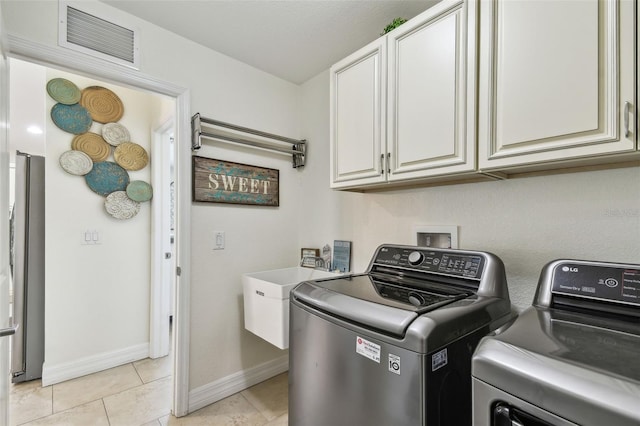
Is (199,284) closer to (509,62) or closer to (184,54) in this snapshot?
(184,54)

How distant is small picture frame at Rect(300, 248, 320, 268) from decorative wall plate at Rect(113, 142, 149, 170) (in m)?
1.65

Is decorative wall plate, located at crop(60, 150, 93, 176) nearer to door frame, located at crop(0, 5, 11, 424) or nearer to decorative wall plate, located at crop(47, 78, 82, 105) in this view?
decorative wall plate, located at crop(47, 78, 82, 105)

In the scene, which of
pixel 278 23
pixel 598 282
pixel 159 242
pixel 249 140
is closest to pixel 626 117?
pixel 598 282

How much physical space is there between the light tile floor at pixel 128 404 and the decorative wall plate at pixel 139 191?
1.43 meters

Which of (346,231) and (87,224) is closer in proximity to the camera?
(346,231)

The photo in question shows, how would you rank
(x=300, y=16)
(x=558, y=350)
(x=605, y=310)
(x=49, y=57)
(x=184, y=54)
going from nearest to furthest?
1. (x=558, y=350)
2. (x=605, y=310)
3. (x=49, y=57)
4. (x=300, y=16)
5. (x=184, y=54)

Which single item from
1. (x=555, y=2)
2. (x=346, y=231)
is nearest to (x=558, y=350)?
(x=555, y=2)

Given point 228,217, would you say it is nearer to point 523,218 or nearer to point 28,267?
point 28,267

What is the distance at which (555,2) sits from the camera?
0.99 metres

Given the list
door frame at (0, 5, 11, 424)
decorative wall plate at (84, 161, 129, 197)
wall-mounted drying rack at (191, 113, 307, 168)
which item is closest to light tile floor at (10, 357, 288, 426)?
door frame at (0, 5, 11, 424)

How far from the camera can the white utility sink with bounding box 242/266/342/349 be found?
5.83 feet

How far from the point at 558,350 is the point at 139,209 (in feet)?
9.65

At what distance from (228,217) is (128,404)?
139 centimetres

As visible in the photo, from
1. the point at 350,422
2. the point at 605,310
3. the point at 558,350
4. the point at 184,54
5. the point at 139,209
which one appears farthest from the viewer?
the point at 139,209
